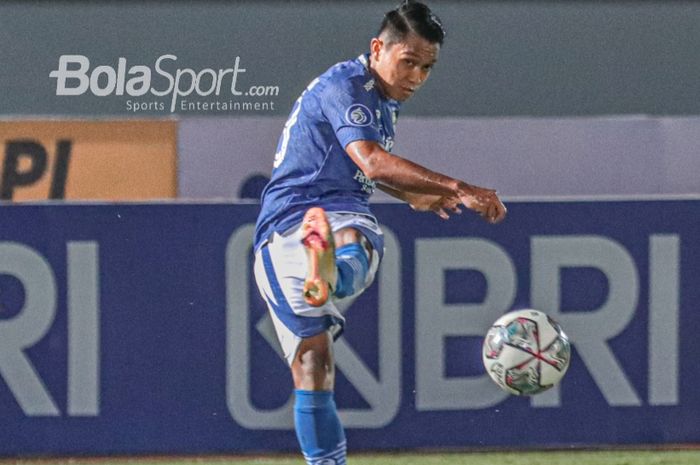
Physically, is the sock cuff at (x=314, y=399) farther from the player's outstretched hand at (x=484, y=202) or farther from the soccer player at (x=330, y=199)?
the player's outstretched hand at (x=484, y=202)

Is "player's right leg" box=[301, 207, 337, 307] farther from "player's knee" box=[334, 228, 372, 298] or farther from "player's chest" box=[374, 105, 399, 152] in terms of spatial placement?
"player's chest" box=[374, 105, 399, 152]

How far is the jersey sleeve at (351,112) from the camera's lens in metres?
4.14

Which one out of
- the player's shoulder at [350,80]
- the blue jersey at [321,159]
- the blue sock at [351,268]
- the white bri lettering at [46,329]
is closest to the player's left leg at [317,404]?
the blue sock at [351,268]

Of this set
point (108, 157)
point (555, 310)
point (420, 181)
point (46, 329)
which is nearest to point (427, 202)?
point (420, 181)

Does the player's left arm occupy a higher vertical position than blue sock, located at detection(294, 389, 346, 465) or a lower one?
higher

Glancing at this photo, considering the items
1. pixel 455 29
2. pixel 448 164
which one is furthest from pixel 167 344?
pixel 455 29

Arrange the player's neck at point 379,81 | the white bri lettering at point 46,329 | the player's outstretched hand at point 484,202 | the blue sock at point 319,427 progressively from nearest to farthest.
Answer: the player's outstretched hand at point 484,202 < the blue sock at point 319,427 < the player's neck at point 379,81 < the white bri lettering at point 46,329

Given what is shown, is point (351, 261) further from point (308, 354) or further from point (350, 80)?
point (350, 80)

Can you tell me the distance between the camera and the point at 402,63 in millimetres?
4281

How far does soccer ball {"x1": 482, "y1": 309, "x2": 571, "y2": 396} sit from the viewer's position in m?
4.93

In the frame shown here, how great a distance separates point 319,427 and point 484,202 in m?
0.84

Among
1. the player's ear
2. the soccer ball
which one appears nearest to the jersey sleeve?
the player's ear

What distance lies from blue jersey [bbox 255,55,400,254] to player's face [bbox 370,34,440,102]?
0.13 feet

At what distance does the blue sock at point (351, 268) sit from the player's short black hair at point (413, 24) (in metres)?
0.63
